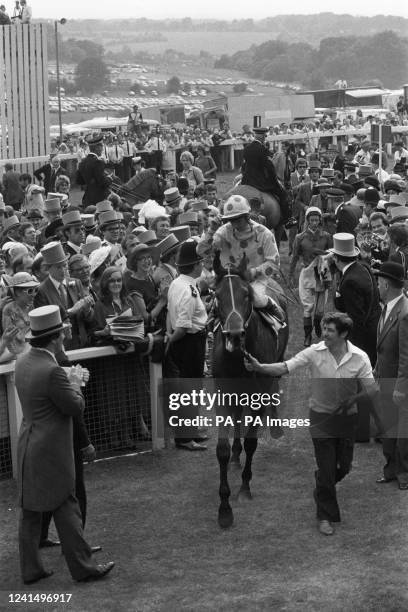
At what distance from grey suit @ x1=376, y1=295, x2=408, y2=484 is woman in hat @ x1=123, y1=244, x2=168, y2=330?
7.35 feet

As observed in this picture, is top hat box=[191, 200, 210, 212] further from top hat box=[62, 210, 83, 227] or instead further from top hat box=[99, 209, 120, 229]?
top hat box=[62, 210, 83, 227]

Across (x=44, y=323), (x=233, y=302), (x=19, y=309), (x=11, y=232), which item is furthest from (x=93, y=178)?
(x=44, y=323)

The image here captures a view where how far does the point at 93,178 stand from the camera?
1878cm

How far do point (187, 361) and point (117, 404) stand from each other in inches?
29.1

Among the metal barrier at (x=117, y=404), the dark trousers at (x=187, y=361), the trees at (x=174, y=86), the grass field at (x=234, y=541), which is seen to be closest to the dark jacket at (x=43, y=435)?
the grass field at (x=234, y=541)

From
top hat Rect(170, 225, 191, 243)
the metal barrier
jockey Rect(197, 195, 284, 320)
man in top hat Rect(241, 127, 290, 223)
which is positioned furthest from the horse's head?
man in top hat Rect(241, 127, 290, 223)

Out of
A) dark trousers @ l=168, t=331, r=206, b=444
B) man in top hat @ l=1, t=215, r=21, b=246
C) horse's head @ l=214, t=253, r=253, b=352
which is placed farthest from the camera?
man in top hat @ l=1, t=215, r=21, b=246

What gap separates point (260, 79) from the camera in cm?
8594

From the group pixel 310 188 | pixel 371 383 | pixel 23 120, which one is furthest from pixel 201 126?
pixel 371 383

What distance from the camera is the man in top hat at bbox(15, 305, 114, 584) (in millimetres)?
7637

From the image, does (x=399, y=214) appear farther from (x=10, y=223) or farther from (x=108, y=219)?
(x=10, y=223)

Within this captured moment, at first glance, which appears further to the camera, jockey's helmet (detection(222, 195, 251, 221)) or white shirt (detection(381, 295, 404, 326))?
jockey's helmet (detection(222, 195, 251, 221))

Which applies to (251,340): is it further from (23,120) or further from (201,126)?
(201,126)

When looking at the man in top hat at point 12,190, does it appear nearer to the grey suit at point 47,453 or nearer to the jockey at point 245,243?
the jockey at point 245,243
